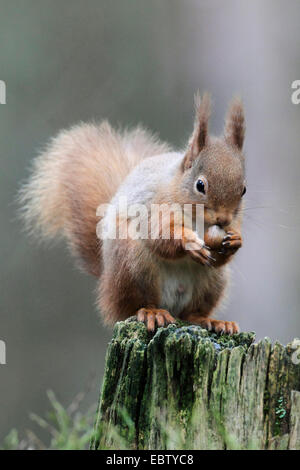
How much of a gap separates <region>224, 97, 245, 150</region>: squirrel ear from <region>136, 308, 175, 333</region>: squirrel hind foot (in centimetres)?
55

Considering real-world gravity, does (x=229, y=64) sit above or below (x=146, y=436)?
above

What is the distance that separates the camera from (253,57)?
3691 millimetres

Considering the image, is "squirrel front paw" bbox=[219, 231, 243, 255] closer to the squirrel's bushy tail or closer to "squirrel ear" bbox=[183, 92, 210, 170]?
"squirrel ear" bbox=[183, 92, 210, 170]

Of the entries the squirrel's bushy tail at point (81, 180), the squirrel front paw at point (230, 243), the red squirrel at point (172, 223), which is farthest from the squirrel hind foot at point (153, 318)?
the squirrel's bushy tail at point (81, 180)

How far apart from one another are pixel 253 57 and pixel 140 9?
133 centimetres

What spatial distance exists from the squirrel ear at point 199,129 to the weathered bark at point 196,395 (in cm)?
61

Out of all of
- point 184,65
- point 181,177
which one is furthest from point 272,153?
point 181,177

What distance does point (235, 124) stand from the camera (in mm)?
2256

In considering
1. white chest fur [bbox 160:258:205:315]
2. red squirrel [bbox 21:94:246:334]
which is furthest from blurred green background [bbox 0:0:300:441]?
white chest fur [bbox 160:258:205:315]

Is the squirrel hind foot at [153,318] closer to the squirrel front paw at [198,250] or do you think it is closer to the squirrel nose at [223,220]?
the squirrel front paw at [198,250]

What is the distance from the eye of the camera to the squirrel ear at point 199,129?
2.17 metres

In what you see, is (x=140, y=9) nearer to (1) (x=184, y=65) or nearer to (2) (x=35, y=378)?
(1) (x=184, y=65)

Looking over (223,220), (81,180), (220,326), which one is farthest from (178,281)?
(81,180)
